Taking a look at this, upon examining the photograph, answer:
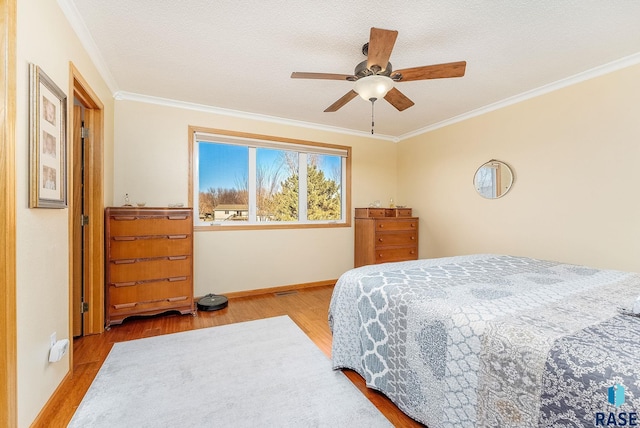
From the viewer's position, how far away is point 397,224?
4207mm

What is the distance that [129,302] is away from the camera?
109 inches

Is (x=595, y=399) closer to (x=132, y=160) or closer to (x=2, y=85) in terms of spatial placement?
(x=2, y=85)

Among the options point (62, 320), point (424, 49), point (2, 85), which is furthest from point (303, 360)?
point (424, 49)

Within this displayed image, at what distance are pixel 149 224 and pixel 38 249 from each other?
1.37 metres

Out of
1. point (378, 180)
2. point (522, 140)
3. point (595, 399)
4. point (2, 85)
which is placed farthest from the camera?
point (378, 180)

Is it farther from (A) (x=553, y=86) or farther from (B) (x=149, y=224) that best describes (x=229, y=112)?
(A) (x=553, y=86)

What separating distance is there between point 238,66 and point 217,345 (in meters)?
2.50

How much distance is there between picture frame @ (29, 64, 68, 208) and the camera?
1.40 m

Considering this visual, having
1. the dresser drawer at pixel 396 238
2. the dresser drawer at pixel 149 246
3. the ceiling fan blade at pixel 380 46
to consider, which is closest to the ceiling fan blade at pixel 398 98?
the ceiling fan blade at pixel 380 46

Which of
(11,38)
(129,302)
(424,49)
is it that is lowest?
(129,302)

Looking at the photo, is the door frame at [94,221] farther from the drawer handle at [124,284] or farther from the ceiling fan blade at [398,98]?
the ceiling fan blade at [398,98]

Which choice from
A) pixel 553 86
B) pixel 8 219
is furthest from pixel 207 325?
pixel 553 86

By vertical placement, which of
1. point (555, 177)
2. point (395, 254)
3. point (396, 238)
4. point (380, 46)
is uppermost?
point (380, 46)

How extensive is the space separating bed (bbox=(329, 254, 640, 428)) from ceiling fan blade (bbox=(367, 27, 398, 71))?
145 centimetres
